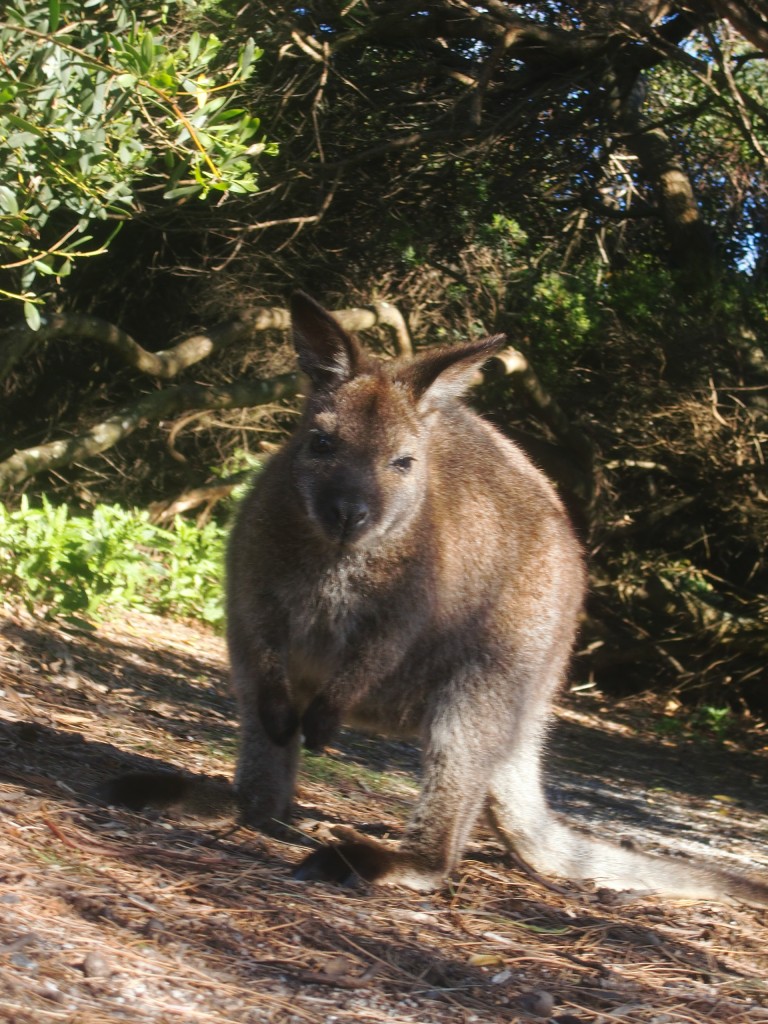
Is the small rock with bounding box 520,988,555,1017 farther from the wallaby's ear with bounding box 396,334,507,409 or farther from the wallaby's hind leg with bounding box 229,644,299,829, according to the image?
the wallaby's ear with bounding box 396,334,507,409

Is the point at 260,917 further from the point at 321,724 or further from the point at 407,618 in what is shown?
the point at 407,618

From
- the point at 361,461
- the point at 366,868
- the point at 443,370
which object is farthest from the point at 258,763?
the point at 443,370

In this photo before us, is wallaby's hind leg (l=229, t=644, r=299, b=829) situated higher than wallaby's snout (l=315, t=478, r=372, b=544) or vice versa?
wallaby's snout (l=315, t=478, r=372, b=544)

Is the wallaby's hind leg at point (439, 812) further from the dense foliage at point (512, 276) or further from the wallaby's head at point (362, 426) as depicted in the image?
the dense foliage at point (512, 276)

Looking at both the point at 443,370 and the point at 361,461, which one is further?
the point at 443,370

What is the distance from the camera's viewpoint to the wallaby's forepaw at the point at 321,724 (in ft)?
12.2

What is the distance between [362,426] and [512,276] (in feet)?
17.1

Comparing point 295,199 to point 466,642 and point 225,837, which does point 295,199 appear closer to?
point 466,642

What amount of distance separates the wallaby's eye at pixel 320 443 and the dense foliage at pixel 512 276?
3.34 metres

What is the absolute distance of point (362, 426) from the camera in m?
3.93

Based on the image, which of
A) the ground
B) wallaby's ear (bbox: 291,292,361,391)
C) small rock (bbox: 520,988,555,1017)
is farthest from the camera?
wallaby's ear (bbox: 291,292,361,391)

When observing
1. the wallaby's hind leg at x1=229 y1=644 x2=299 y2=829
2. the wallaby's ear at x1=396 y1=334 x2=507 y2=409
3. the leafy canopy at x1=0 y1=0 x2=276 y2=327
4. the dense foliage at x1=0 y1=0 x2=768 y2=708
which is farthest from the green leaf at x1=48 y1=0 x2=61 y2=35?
the dense foliage at x1=0 y1=0 x2=768 y2=708

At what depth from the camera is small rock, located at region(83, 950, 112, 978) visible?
235cm

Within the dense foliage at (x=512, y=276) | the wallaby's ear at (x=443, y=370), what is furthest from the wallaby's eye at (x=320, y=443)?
the dense foliage at (x=512, y=276)
